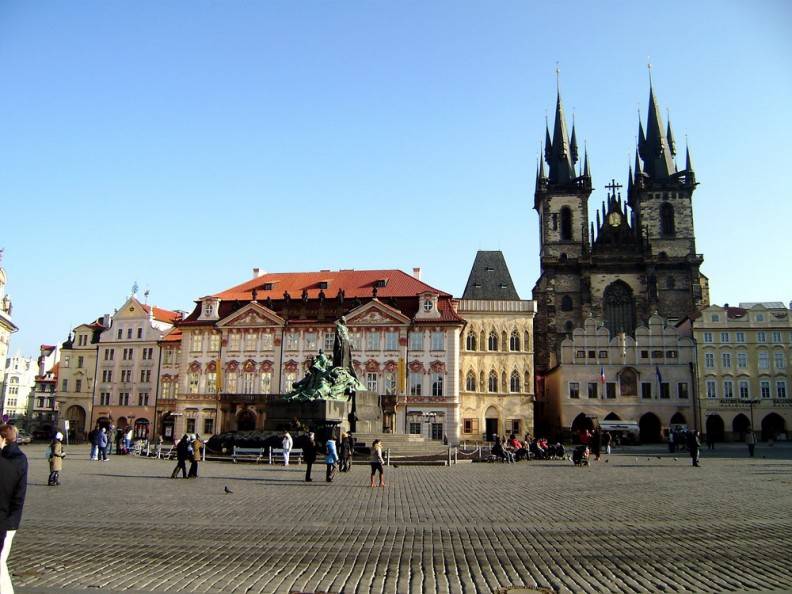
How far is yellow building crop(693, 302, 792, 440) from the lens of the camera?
2399 inches

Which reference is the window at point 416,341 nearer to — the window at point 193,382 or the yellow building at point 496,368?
the yellow building at point 496,368

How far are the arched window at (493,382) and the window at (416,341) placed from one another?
25.9 ft

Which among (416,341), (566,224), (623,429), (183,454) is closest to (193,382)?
(416,341)

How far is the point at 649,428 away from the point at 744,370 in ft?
31.6

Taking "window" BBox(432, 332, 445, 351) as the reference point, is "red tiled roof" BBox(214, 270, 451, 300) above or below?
above

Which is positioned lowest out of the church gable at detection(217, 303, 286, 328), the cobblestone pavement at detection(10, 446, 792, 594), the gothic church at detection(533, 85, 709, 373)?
the cobblestone pavement at detection(10, 446, 792, 594)

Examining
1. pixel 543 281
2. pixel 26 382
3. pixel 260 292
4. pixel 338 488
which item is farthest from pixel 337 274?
pixel 26 382

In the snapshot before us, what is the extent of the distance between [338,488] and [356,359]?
123ft

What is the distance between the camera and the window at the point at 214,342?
195 feet

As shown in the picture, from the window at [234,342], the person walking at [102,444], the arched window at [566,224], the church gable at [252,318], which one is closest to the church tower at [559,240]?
the arched window at [566,224]

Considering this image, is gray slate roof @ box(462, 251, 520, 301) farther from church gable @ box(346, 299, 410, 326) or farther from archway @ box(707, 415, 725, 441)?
archway @ box(707, 415, 725, 441)

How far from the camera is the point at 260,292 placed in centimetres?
6175

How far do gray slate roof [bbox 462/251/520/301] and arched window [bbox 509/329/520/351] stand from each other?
331cm

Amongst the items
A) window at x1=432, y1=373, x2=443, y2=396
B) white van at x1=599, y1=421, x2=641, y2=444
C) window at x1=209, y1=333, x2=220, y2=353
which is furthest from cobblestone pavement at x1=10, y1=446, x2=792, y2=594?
window at x1=209, y1=333, x2=220, y2=353
